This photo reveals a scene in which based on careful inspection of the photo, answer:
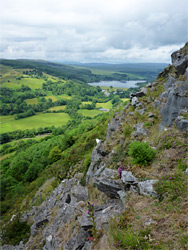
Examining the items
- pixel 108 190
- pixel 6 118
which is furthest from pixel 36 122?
pixel 108 190

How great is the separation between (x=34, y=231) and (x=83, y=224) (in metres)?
9.59

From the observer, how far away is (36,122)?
152 m

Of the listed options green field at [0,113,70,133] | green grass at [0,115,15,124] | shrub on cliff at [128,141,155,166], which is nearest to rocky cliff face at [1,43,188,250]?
shrub on cliff at [128,141,155,166]

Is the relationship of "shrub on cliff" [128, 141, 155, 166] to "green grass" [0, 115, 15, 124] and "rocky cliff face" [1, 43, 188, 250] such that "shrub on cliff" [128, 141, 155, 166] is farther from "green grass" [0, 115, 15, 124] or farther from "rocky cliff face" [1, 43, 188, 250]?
"green grass" [0, 115, 15, 124]

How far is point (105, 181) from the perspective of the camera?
9125mm

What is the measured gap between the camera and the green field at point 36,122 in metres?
138

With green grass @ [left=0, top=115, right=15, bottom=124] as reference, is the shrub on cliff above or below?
above

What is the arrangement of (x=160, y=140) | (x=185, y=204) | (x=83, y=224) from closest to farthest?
(x=185, y=204) → (x=83, y=224) → (x=160, y=140)

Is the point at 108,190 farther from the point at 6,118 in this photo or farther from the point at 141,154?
the point at 6,118

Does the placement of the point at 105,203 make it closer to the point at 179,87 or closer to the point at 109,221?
the point at 109,221

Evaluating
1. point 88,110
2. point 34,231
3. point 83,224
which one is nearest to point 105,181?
point 83,224

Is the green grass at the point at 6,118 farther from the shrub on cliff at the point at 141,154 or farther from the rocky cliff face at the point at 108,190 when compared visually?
the shrub on cliff at the point at 141,154

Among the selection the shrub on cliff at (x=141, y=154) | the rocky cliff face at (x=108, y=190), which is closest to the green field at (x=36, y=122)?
the rocky cliff face at (x=108, y=190)

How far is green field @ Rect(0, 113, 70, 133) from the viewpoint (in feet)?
454
